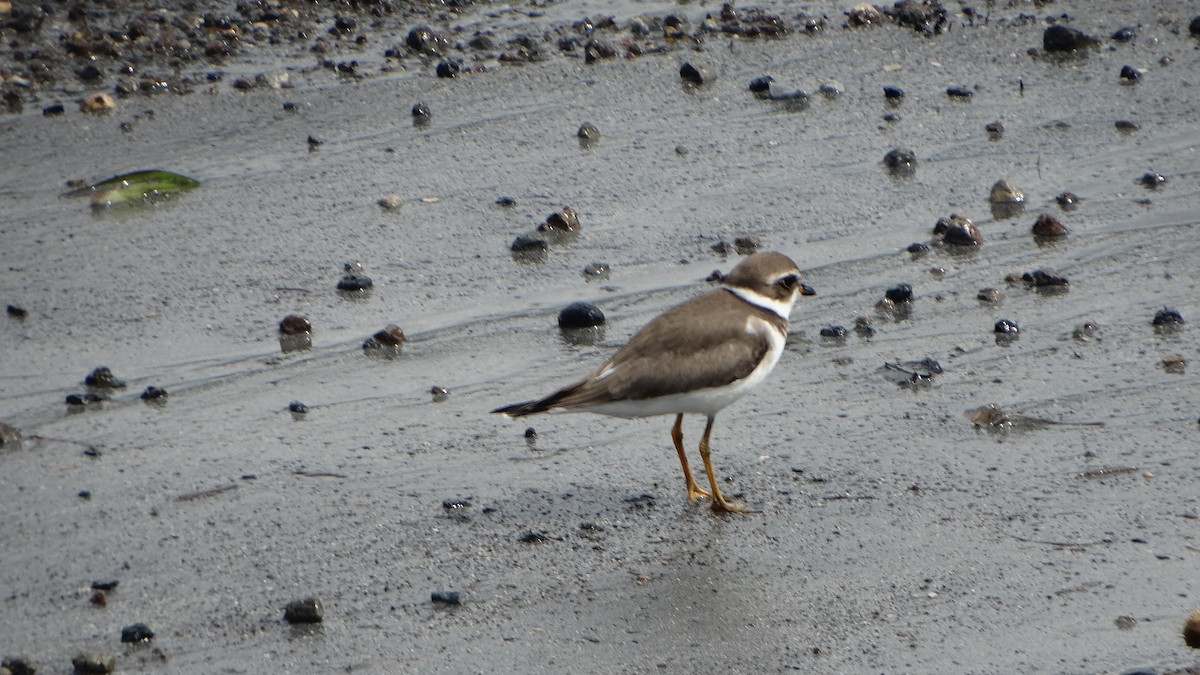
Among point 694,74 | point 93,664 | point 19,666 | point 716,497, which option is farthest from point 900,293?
point 19,666

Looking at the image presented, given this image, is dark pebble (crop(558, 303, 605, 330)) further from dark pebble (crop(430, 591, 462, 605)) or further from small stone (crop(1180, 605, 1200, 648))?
small stone (crop(1180, 605, 1200, 648))

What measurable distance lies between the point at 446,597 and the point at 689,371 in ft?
4.75

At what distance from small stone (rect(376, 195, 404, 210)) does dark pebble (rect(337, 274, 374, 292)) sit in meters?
1.17

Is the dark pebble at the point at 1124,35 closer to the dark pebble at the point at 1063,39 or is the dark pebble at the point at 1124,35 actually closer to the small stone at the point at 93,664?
the dark pebble at the point at 1063,39

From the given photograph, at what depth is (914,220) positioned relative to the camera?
29.3ft

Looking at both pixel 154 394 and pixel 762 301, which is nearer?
pixel 762 301

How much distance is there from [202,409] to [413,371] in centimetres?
103

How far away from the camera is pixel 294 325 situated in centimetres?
766

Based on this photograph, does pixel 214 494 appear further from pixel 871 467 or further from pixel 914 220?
pixel 914 220

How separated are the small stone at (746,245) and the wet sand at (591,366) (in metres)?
0.21

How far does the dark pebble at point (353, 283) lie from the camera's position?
8.22 metres

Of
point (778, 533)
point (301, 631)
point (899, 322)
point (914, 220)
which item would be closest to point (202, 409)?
point (301, 631)

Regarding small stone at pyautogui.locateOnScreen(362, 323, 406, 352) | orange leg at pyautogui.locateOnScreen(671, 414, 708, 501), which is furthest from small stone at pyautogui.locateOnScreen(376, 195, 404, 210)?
orange leg at pyautogui.locateOnScreen(671, 414, 708, 501)

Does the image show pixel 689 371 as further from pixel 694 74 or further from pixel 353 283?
pixel 694 74
